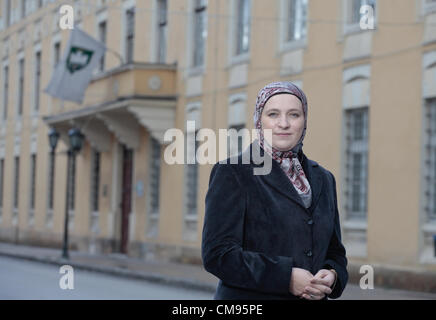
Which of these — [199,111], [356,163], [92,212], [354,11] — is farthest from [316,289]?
[92,212]

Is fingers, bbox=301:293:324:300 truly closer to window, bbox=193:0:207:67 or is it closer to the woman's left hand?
the woman's left hand

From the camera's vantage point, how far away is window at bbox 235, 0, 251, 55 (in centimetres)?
2161

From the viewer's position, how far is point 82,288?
16.0m

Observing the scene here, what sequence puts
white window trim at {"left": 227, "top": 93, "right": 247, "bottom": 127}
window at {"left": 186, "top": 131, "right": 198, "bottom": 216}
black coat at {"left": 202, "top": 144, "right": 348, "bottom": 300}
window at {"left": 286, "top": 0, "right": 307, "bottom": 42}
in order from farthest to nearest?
window at {"left": 186, "top": 131, "right": 198, "bottom": 216}
white window trim at {"left": 227, "top": 93, "right": 247, "bottom": 127}
window at {"left": 286, "top": 0, "right": 307, "bottom": 42}
black coat at {"left": 202, "top": 144, "right": 348, "bottom": 300}

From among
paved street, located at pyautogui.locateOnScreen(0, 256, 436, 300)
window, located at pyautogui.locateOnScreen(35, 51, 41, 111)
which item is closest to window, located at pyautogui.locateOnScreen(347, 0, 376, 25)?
paved street, located at pyautogui.locateOnScreen(0, 256, 436, 300)

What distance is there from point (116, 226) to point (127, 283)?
31.5 ft

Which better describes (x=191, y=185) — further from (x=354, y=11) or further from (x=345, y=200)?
(x=354, y=11)

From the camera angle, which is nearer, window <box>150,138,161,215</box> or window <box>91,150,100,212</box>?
window <box>150,138,161,215</box>

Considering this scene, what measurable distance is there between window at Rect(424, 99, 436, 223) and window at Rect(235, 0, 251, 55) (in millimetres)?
7131

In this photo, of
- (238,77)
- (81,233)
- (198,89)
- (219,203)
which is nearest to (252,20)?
(238,77)

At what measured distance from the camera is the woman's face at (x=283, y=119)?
3.09m

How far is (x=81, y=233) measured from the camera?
3020cm

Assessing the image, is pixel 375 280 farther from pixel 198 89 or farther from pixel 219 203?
pixel 219 203

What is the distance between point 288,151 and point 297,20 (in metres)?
16.7
